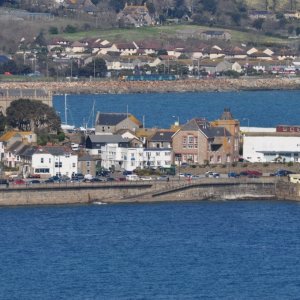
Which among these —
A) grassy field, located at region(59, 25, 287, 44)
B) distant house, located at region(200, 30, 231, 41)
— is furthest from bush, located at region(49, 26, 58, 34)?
distant house, located at region(200, 30, 231, 41)

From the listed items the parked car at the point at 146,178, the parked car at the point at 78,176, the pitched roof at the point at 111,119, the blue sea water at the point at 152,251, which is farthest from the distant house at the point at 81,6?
the blue sea water at the point at 152,251

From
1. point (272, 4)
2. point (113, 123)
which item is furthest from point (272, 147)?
point (272, 4)

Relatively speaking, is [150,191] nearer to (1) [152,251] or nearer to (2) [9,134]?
(2) [9,134]

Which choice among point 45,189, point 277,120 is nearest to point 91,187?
point 45,189

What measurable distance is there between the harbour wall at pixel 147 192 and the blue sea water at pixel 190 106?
20.1 meters

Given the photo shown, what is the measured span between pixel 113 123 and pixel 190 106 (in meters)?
33.5

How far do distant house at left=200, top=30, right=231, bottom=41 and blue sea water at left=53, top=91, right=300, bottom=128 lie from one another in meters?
21.8

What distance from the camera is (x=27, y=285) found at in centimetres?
4206

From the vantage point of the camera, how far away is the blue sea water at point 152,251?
41.8 metres

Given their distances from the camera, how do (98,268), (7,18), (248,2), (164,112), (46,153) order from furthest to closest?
(248,2) → (7,18) → (164,112) → (46,153) → (98,268)

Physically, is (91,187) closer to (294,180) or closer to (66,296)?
(294,180)

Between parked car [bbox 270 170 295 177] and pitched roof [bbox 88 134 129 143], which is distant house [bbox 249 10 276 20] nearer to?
pitched roof [bbox 88 134 129 143]

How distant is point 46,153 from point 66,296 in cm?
1658

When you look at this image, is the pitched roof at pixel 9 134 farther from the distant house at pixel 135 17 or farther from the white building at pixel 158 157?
the distant house at pixel 135 17
